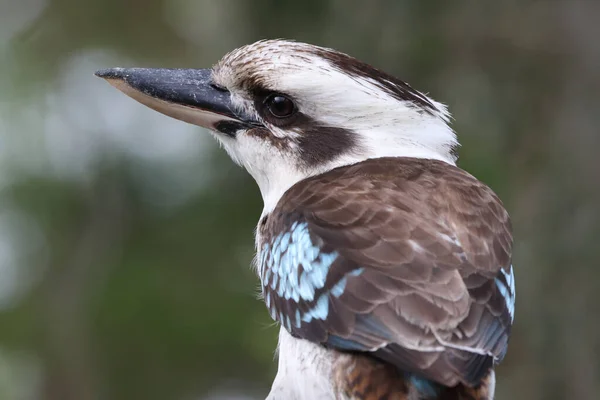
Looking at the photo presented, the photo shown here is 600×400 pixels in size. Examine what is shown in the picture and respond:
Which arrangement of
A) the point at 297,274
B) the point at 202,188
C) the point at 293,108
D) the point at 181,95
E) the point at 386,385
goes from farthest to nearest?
the point at 202,188
the point at 181,95
the point at 293,108
the point at 297,274
the point at 386,385

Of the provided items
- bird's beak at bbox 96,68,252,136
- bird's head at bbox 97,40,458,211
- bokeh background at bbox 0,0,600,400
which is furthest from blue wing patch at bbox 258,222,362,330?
bokeh background at bbox 0,0,600,400

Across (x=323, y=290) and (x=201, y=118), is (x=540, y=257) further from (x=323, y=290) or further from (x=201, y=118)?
(x=323, y=290)

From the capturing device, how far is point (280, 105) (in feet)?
10.0

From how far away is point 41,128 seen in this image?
297 inches

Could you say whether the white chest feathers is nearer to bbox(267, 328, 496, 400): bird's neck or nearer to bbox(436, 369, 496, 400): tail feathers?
bbox(267, 328, 496, 400): bird's neck

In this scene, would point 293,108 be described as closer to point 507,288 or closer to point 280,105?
point 280,105

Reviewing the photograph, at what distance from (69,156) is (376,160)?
5.02 meters

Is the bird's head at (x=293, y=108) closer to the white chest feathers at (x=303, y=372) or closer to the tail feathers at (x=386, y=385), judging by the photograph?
the white chest feathers at (x=303, y=372)

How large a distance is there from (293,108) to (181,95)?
0.42 meters

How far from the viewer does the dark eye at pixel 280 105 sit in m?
3.04

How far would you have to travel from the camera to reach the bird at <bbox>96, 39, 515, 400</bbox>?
224 centimetres

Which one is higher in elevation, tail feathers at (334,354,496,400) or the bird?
the bird

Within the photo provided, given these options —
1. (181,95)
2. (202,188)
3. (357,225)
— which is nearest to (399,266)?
(357,225)

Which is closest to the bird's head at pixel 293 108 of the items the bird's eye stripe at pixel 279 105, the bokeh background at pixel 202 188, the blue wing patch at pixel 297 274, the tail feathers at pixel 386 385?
the bird's eye stripe at pixel 279 105
